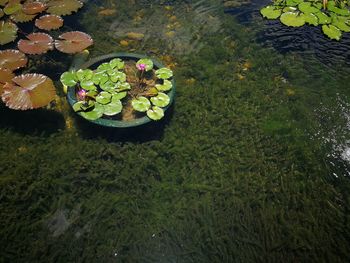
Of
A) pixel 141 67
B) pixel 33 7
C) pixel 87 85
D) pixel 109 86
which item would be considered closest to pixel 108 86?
pixel 109 86

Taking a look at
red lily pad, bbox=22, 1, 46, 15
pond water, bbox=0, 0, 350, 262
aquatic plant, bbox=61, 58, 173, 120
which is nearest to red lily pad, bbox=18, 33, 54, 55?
pond water, bbox=0, 0, 350, 262

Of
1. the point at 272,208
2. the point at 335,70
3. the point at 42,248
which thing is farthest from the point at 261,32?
the point at 42,248

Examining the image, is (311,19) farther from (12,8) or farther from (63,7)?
(12,8)

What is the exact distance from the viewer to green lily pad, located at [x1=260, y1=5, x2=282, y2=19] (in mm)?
4832

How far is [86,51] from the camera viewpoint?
163 inches

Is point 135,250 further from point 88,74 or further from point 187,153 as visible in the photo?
point 88,74

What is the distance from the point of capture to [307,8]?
15.9 feet

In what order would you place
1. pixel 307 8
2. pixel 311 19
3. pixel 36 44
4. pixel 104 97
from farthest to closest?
pixel 307 8 < pixel 311 19 < pixel 36 44 < pixel 104 97

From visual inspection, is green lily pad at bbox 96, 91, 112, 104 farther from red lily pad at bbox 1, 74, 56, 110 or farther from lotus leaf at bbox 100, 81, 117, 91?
red lily pad at bbox 1, 74, 56, 110

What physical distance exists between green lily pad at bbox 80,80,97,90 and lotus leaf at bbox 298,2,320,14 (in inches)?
137

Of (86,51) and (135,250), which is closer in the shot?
(135,250)

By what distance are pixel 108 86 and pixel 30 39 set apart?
135 cm

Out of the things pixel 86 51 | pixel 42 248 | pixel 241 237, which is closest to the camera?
pixel 42 248

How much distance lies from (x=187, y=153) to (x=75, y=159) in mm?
1211
